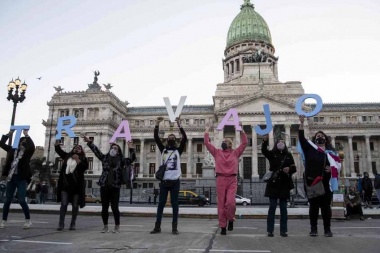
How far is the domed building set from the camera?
52500 millimetres

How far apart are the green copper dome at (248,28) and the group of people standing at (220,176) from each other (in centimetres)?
7330

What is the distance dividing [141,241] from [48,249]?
1.40 m

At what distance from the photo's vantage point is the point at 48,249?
455cm

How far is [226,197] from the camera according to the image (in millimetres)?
6945

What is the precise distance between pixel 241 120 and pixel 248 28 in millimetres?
34535

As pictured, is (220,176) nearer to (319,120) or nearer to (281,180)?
(281,180)

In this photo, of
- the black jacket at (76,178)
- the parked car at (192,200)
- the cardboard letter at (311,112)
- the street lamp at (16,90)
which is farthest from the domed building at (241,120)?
the black jacket at (76,178)

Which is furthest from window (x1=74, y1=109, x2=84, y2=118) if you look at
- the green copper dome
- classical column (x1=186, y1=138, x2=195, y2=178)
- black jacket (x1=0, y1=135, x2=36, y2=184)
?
black jacket (x1=0, y1=135, x2=36, y2=184)

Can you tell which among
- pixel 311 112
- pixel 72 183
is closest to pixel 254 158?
pixel 311 112

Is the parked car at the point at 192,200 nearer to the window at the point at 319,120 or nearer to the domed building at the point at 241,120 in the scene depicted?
the domed building at the point at 241,120

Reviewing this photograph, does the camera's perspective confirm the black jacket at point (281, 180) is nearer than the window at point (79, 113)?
Yes

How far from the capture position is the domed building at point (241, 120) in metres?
52.5

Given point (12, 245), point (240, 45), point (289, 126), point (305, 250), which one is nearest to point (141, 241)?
point (12, 245)

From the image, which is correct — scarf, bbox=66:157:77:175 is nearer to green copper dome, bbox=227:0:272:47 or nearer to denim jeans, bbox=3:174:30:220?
denim jeans, bbox=3:174:30:220
